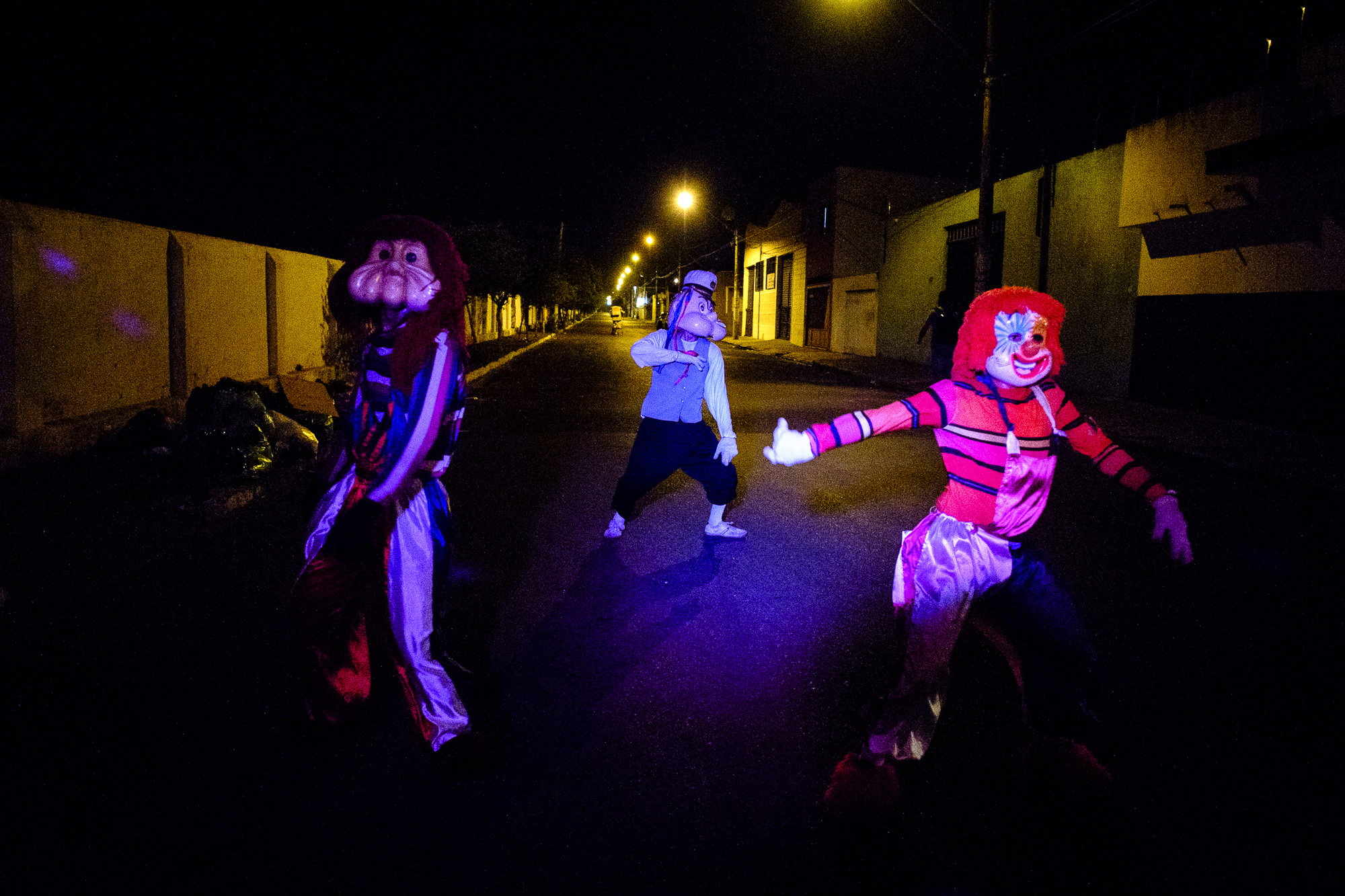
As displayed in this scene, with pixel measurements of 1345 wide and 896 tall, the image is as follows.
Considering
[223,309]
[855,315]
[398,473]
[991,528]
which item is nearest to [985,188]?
[223,309]

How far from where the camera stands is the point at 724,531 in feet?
20.6

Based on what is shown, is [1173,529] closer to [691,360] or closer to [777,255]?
[691,360]

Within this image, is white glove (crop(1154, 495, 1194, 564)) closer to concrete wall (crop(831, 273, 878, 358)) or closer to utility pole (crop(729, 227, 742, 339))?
concrete wall (crop(831, 273, 878, 358))

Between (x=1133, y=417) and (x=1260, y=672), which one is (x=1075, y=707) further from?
(x=1133, y=417)

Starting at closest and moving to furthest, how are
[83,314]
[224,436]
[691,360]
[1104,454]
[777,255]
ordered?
[1104,454]
[691,360]
[224,436]
[83,314]
[777,255]

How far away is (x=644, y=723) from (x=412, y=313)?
1.80 m

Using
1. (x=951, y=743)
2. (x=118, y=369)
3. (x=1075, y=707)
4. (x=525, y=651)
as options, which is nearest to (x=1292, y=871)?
(x=1075, y=707)

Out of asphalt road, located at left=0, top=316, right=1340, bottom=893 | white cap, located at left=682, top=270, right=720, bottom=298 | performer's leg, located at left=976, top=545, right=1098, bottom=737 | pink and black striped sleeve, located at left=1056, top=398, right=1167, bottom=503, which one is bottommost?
asphalt road, located at left=0, top=316, right=1340, bottom=893

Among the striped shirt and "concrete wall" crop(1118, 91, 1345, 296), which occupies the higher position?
"concrete wall" crop(1118, 91, 1345, 296)

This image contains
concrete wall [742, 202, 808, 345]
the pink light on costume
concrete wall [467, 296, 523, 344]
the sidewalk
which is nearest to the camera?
the pink light on costume

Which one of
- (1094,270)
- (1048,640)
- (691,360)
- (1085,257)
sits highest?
(1085,257)

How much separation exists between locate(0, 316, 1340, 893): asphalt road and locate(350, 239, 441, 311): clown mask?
1.44 m

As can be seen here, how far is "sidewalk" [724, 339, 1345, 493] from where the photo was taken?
30.0ft

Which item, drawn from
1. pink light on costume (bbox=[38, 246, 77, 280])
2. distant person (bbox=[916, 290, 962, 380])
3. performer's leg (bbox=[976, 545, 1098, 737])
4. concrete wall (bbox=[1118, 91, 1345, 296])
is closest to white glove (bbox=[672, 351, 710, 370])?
performer's leg (bbox=[976, 545, 1098, 737])
